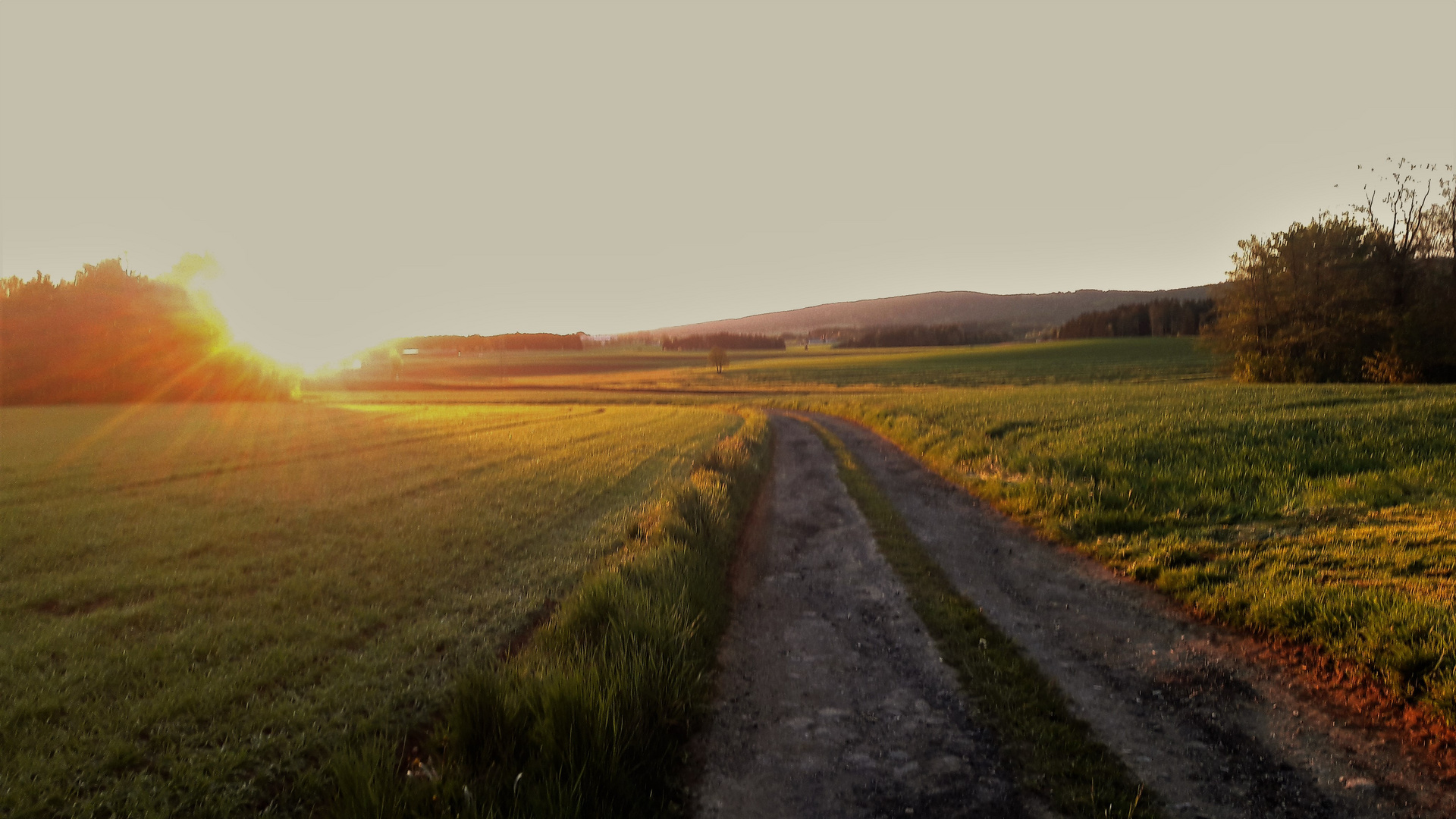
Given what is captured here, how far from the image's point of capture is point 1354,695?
5.07 metres

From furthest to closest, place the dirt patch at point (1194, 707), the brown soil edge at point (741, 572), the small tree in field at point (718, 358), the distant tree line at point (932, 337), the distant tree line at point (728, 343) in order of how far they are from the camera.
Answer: the distant tree line at point (728, 343) → the distant tree line at point (932, 337) → the small tree in field at point (718, 358) → the brown soil edge at point (741, 572) → the dirt patch at point (1194, 707)

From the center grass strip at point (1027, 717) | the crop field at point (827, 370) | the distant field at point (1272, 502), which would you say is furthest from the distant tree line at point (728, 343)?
the center grass strip at point (1027, 717)

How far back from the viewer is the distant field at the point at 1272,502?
5832mm

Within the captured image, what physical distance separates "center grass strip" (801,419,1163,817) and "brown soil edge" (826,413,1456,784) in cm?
194

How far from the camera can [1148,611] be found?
7238mm

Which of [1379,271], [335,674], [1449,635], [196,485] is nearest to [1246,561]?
[1449,635]

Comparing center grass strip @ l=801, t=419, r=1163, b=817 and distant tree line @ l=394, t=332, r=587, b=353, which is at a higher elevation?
distant tree line @ l=394, t=332, r=587, b=353

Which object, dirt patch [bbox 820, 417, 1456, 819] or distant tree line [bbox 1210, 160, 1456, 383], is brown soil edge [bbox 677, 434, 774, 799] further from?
distant tree line [bbox 1210, 160, 1456, 383]

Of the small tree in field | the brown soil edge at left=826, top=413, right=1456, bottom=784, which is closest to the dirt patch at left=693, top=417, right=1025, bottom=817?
the brown soil edge at left=826, top=413, right=1456, bottom=784

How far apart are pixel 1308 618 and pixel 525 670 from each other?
23.3ft

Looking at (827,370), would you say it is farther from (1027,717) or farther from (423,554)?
(1027,717)

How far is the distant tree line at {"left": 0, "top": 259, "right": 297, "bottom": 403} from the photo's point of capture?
4659 cm

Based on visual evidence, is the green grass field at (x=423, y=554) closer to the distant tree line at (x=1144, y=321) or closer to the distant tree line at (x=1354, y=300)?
the distant tree line at (x=1354, y=300)

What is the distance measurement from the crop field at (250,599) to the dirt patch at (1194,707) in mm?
5293
